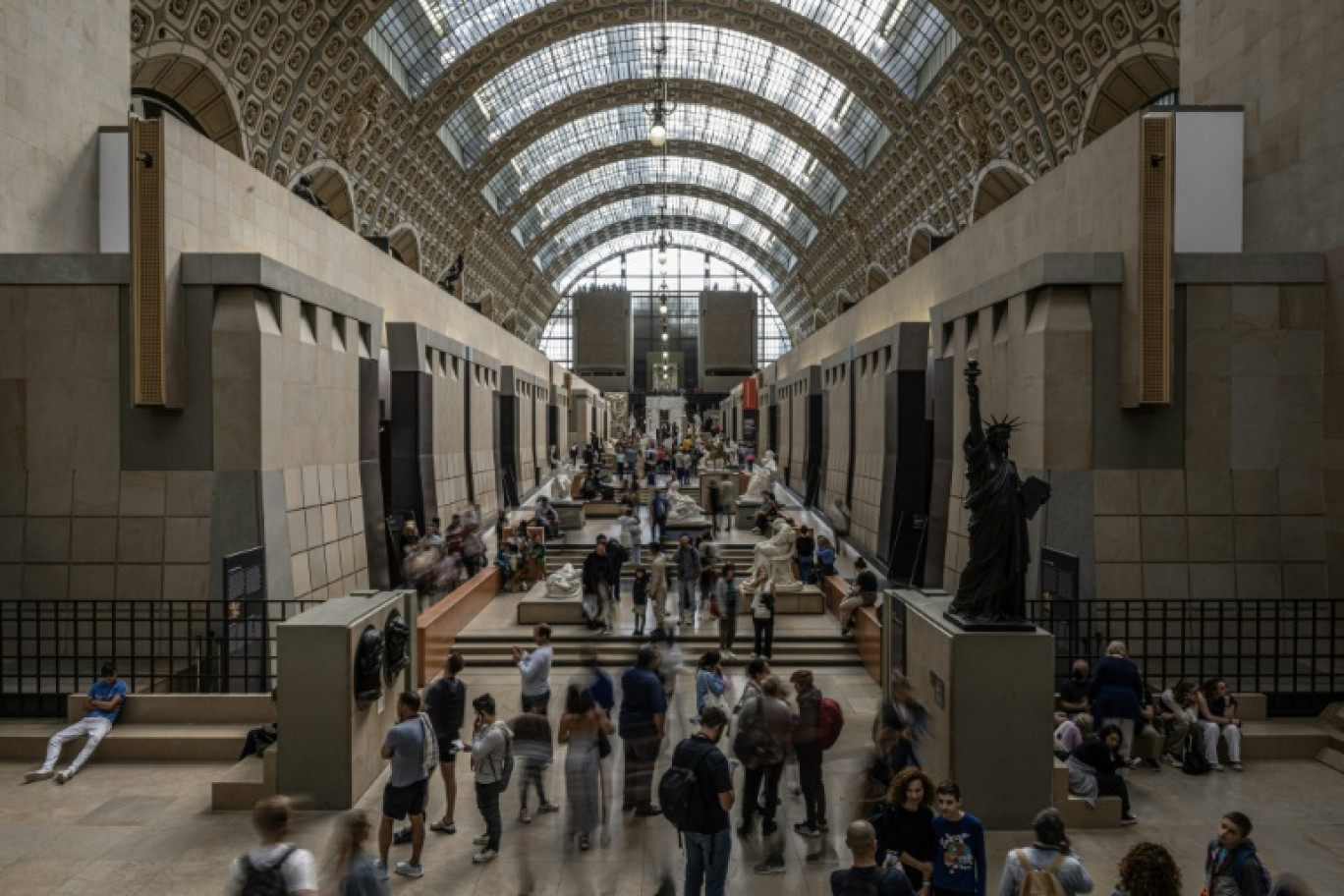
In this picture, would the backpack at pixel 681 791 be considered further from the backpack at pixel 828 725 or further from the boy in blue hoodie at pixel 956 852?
the backpack at pixel 828 725

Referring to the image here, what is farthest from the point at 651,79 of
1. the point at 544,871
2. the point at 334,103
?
the point at 544,871

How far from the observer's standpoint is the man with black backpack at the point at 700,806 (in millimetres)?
5488

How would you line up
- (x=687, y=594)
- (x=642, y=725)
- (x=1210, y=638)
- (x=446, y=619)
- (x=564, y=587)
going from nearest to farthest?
(x=642, y=725) → (x=1210, y=638) → (x=446, y=619) → (x=687, y=594) → (x=564, y=587)

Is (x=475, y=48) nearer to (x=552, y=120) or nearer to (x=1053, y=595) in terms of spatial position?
Result: (x=552, y=120)

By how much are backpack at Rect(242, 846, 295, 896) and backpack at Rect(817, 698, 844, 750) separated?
4025mm

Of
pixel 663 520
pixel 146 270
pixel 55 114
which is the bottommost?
pixel 663 520

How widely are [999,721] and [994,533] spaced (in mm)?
1514

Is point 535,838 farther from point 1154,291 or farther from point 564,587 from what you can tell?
point 1154,291

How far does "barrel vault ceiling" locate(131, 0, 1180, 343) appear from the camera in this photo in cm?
2323

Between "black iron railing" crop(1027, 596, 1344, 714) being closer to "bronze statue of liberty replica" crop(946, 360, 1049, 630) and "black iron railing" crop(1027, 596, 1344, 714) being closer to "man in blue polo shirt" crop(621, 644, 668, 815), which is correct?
"bronze statue of liberty replica" crop(946, 360, 1049, 630)

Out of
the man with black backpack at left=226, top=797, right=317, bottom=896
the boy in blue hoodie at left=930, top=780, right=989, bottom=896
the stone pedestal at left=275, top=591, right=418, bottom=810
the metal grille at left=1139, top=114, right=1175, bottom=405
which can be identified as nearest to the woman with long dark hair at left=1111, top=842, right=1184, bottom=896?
the boy in blue hoodie at left=930, top=780, right=989, bottom=896

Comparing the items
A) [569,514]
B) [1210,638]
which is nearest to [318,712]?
[1210,638]

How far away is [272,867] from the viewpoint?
446 cm

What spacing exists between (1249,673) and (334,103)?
2928 centimetres
